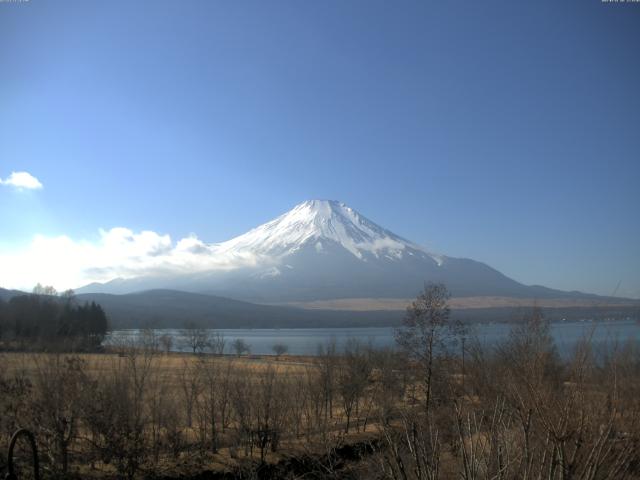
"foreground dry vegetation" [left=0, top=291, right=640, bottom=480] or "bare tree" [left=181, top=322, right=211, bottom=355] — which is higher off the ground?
"foreground dry vegetation" [left=0, top=291, right=640, bottom=480]

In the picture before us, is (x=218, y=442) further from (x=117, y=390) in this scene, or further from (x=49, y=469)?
(x=49, y=469)

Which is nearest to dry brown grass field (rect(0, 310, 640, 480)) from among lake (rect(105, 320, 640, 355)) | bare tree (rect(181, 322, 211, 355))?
lake (rect(105, 320, 640, 355))

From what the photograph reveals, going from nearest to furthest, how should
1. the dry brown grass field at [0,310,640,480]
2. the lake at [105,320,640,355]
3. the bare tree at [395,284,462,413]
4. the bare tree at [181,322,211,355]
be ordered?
the lake at [105,320,640,355], the dry brown grass field at [0,310,640,480], the bare tree at [395,284,462,413], the bare tree at [181,322,211,355]

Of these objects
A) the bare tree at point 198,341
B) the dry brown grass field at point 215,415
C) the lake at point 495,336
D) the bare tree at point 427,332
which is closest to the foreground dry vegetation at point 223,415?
the dry brown grass field at point 215,415

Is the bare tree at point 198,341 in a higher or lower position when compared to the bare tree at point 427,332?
lower

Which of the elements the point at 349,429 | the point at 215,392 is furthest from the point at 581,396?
the point at 349,429

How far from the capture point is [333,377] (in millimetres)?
28547

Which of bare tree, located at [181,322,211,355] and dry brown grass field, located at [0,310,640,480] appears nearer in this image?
dry brown grass field, located at [0,310,640,480]

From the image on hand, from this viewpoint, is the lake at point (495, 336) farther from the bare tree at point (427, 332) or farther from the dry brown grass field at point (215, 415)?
the bare tree at point (427, 332)

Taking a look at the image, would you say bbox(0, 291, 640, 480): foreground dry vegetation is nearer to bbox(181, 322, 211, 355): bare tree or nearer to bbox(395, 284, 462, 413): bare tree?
bbox(395, 284, 462, 413): bare tree

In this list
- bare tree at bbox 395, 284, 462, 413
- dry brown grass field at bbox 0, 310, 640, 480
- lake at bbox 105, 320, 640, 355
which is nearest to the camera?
lake at bbox 105, 320, 640, 355

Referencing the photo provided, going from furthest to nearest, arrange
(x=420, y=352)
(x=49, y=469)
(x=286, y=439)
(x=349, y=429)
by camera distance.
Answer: (x=420, y=352), (x=349, y=429), (x=286, y=439), (x=49, y=469)

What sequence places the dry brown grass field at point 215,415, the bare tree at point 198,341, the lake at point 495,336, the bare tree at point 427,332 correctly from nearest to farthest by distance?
the lake at point 495,336, the dry brown grass field at point 215,415, the bare tree at point 427,332, the bare tree at point 198,341

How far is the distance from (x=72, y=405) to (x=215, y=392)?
647cm
